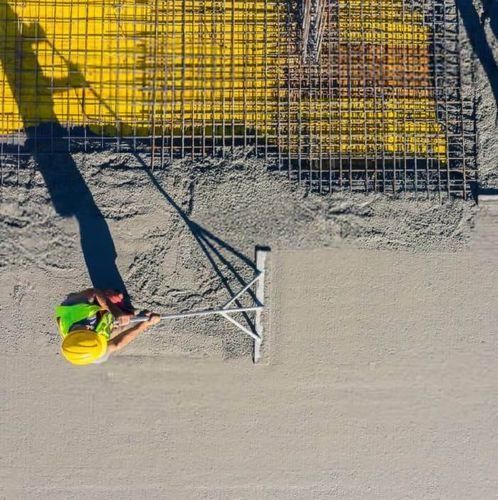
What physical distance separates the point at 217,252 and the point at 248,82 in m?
1.73

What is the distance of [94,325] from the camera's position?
15.5 feet

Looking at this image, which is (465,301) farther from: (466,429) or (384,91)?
(384,91)

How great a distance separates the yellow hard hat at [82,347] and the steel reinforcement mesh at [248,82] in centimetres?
197

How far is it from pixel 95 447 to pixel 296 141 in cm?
356

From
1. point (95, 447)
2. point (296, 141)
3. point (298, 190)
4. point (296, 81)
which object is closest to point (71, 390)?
point (95, 447)

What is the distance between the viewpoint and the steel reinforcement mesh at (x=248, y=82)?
18.2ft

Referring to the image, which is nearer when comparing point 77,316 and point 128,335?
point 77,316

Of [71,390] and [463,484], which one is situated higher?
[71,390]

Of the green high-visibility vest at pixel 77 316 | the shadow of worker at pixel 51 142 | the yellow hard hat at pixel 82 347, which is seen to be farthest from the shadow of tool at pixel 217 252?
the yellow hard hat at pixel 82 347

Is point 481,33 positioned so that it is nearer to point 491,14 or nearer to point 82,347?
point 491,14

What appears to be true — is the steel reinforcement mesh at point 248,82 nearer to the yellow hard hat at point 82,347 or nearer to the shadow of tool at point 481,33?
the shadow of tool at point 481,33

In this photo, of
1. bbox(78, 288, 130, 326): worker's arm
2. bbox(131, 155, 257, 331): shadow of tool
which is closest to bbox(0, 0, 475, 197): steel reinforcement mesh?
bbox(131, 155, 257, 331): shadow of tool

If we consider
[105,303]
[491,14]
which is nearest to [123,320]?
[105,303]

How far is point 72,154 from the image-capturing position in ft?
18.0
